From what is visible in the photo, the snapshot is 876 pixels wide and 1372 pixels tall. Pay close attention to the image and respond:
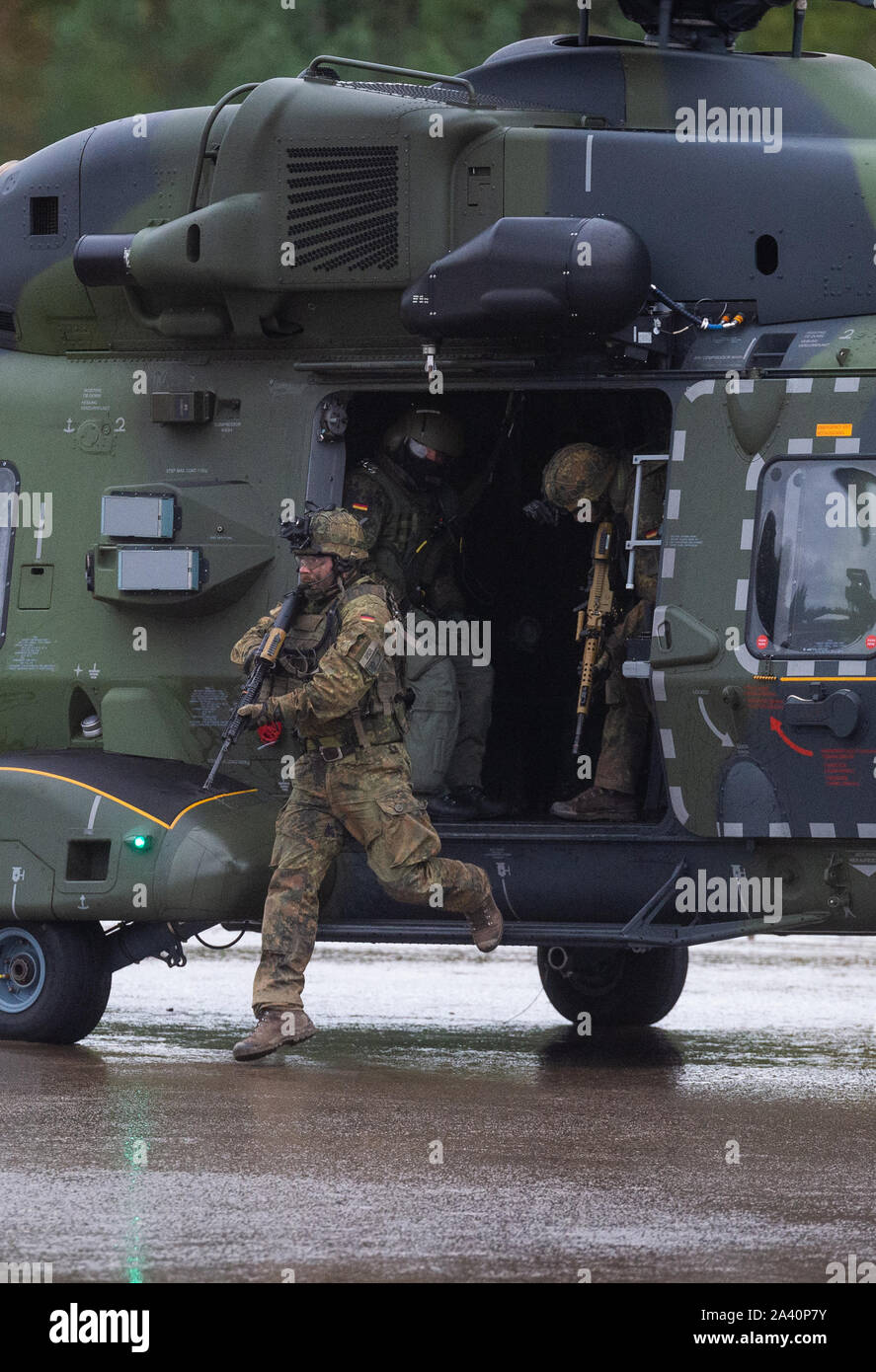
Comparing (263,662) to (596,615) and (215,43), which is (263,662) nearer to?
(596,615)

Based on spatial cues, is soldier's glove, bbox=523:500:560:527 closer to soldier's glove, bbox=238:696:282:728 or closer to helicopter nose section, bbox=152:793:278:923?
soldier's glove, bbox=238:696:282:728

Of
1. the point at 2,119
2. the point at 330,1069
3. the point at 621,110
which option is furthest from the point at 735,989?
the point at 2,119

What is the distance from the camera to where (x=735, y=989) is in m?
13.6

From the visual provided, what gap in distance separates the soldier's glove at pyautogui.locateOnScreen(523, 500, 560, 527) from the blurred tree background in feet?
59.5

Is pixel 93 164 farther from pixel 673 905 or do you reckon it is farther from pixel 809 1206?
pixel 809 1206

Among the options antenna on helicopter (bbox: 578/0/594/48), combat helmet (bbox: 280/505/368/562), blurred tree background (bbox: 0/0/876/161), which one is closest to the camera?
combat helmet (bbox: 280/505/368/562)

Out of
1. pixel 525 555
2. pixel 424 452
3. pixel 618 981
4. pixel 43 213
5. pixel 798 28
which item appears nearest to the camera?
pixel 424 452

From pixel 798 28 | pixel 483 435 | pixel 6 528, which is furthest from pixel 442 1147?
pixel 798 28

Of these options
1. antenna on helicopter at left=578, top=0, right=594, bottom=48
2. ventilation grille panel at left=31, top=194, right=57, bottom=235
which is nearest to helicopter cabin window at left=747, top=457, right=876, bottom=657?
antenna on helicopter at left=578, top=0, right=594, bottom=48

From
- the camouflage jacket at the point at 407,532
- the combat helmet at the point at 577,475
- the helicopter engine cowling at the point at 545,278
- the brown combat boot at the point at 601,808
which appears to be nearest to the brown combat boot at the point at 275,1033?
the brown combat boot at the point at 601,808

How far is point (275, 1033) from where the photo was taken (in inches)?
367

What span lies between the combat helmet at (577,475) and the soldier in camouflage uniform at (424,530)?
56cm

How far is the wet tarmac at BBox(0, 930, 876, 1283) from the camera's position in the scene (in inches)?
238

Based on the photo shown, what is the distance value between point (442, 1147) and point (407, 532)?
3.53 meters
